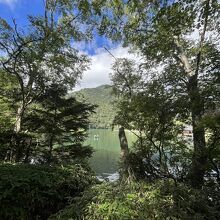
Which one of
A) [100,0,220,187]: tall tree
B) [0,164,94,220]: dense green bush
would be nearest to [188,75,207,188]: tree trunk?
[100,0,220,187]: tall tree

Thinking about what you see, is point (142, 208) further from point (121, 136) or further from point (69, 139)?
point (69, 139)

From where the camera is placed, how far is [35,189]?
3959mm

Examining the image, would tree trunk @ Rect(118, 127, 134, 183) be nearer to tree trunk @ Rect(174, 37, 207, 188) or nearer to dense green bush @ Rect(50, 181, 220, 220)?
tree trunk @ Rect(174, 37, 207, 188)

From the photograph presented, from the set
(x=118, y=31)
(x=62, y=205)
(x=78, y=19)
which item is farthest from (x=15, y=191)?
(x=78, y=19)

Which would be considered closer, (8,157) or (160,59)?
(160,59)

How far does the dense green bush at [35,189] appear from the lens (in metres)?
3.65

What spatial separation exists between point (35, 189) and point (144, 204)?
1.84 metres

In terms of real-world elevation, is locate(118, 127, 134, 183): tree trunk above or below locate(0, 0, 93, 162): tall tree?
below

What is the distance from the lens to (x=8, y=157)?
9.45 metres

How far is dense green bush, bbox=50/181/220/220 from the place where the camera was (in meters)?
3.24

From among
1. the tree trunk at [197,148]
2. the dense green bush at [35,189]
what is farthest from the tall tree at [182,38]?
the dense green bush at [35,189]

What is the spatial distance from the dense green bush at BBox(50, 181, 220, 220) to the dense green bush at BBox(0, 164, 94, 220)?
0.39m

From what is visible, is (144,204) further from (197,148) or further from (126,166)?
(126,166)

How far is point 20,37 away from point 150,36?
14.5 feet
